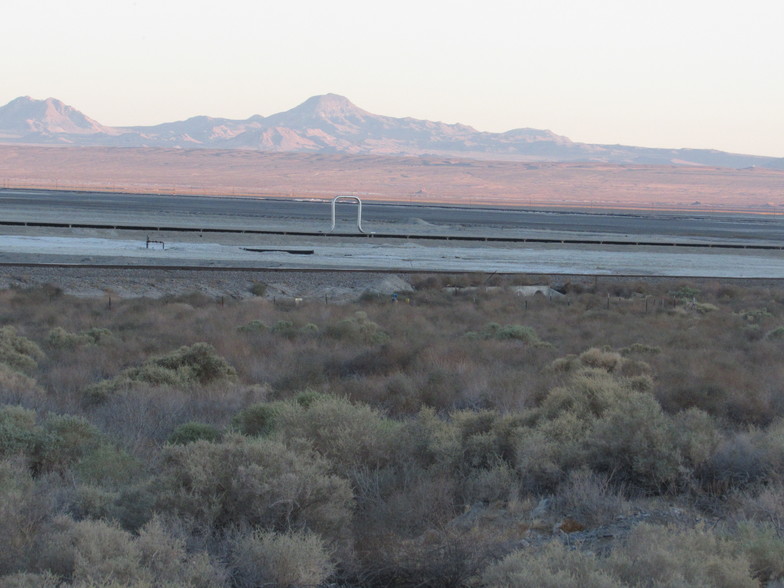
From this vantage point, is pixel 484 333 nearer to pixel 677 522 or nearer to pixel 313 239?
pixel 677 522

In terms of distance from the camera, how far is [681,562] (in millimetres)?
5230

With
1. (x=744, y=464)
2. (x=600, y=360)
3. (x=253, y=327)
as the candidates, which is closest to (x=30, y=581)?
(x=744, y=464)

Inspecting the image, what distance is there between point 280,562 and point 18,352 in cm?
1144

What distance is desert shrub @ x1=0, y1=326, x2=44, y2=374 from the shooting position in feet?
47.0

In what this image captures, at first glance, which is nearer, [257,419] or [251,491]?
[251,491]

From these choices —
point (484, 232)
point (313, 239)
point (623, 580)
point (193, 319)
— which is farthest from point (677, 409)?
point (484, 232)

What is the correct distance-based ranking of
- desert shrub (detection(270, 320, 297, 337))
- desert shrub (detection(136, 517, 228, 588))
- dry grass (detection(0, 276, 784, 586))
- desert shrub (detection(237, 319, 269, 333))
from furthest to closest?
desert shrub (detection(237, 319, 269, 333)) < desert shrub (detection(270, 320, 297, 337)) < dry grass (detection(0, 276, 784, 586)) < desert shrub (detection(136, 517, 228, 588))

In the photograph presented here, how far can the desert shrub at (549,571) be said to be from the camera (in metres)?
→ 4.91

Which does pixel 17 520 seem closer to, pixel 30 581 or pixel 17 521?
pixel 17 521

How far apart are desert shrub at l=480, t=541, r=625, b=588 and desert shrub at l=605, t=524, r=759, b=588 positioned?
168 mm

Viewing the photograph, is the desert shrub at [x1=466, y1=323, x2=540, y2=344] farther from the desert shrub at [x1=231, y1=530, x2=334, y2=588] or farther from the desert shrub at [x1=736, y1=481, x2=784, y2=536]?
the desert shrub at [x1=231, y1=530, x2=334, y2=588]

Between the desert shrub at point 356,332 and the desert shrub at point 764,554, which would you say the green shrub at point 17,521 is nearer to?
the desert shrub at point 764,554

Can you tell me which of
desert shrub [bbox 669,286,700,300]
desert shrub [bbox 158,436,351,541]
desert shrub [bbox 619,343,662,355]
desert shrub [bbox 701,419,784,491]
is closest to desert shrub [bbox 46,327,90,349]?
desert shrub [bbox 619,343,662,355]

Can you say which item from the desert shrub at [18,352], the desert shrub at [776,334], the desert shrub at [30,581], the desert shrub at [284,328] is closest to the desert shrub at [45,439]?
the desert shrub at [30,581]
